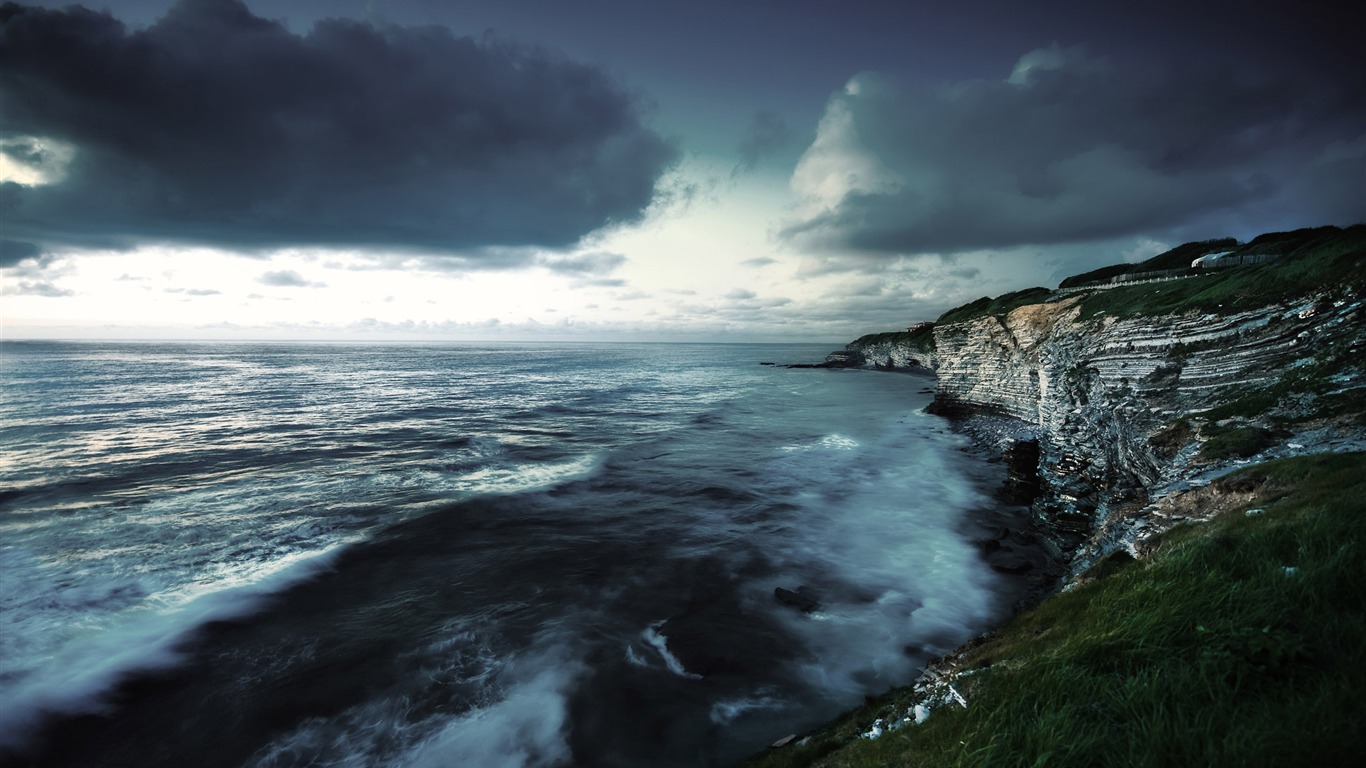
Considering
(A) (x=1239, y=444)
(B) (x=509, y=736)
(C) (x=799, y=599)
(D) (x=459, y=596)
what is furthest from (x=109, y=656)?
(A) (x=1239, y=444)

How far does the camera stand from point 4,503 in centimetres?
1989

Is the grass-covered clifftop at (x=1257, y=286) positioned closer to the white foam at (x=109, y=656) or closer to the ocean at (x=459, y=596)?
the ocean at (x=459, y=596)

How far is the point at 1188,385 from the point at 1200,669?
17069 millimetres

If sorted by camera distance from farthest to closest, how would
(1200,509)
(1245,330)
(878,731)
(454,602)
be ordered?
(1245,330) < (454,602) < (1200,509) < (878,731)

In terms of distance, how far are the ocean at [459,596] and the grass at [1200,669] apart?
19.1ft

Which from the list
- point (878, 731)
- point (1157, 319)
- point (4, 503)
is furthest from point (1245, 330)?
point (4, 503)

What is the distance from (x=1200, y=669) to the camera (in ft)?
14.2

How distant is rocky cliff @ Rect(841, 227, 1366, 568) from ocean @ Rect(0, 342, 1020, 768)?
391 centimetres

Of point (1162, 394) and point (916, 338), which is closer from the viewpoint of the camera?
point (1162, 394)

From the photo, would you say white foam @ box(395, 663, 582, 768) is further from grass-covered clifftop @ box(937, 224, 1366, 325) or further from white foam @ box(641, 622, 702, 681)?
grass-covered clifftop @ box(937, 224, 1366, 325)

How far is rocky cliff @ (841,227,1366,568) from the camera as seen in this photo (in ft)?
36.6

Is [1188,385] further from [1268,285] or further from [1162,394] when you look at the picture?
[1268,285]

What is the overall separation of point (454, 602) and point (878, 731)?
11.8m

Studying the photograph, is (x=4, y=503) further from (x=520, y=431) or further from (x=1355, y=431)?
(x=1355, y=431)
